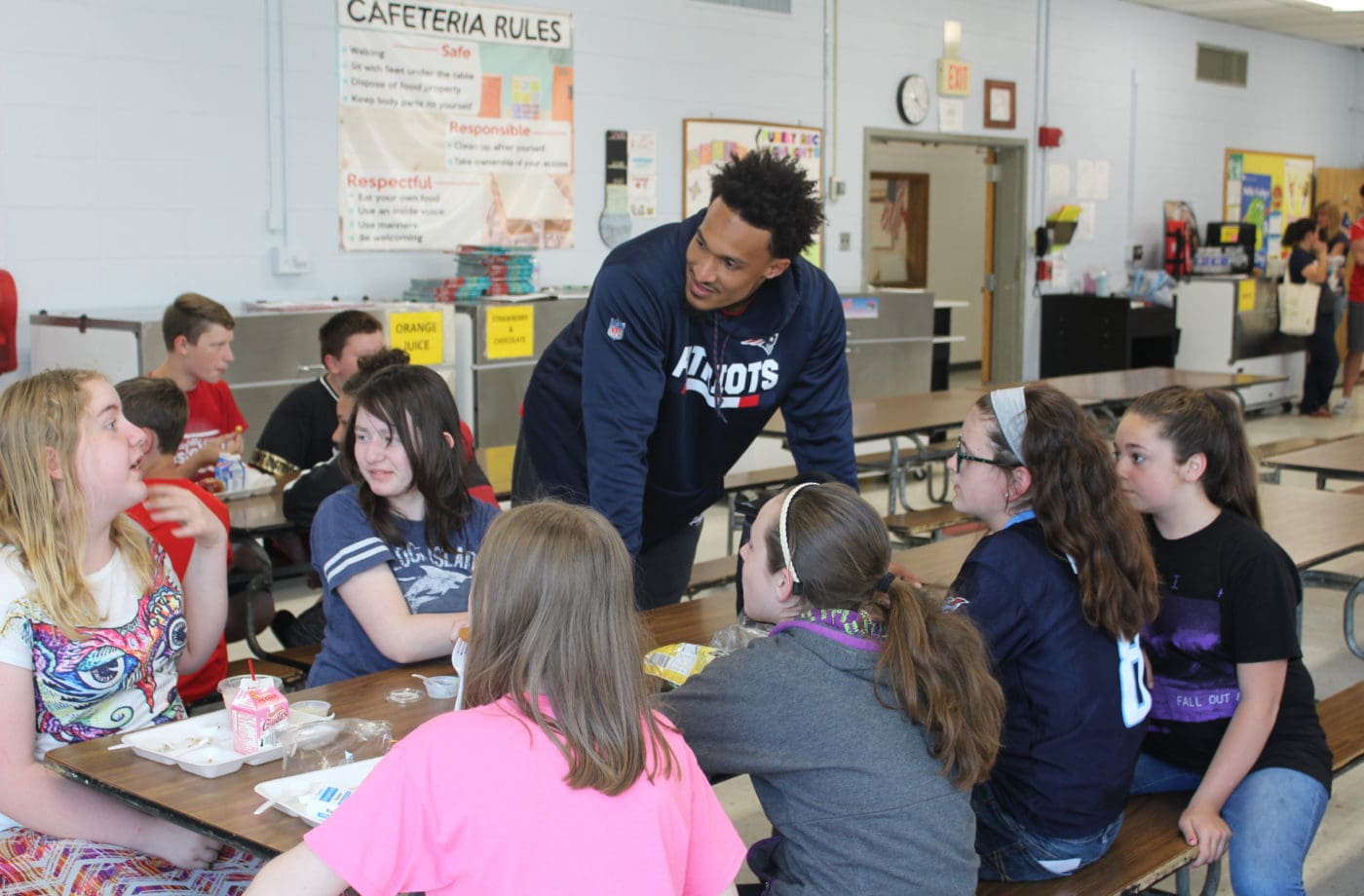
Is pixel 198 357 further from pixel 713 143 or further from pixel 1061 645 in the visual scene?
pixel 713 143

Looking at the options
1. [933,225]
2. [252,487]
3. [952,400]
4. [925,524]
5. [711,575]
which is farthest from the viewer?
[933,225]

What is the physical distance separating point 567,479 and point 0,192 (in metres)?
3.73

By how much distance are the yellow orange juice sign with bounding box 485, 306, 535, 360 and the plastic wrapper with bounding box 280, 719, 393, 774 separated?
4.41 metres

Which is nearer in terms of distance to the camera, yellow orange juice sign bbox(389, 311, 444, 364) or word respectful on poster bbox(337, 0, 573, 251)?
yellow orange juice sign bbox(389, 311, 444, 364)

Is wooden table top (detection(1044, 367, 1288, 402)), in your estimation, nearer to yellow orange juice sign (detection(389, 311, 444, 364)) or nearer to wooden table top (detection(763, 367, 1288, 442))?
wooden table top (detection(763, 367, 1288, 442))

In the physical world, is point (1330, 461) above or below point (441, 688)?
above

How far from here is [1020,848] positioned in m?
2.13

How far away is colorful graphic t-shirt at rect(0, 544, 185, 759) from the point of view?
6.57 feet

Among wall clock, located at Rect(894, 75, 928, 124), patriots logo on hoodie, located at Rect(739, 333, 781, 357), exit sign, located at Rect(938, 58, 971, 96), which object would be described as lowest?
patriots logo on hoodie, located at Rect(739, 333, 781, 357)

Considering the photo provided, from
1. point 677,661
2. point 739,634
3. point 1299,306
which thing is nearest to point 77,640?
point 677,661

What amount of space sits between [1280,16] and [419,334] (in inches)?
355

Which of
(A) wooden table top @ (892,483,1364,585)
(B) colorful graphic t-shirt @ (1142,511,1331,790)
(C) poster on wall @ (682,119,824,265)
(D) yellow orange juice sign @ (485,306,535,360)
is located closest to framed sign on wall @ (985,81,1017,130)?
(C) poster on wall @ (682,119,824,265)

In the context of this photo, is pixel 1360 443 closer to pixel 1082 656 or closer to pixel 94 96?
pixel 1082 656

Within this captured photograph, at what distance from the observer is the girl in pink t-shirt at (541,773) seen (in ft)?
4.52
